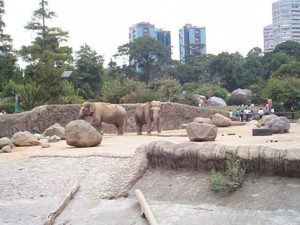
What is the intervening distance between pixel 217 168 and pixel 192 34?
306 feet

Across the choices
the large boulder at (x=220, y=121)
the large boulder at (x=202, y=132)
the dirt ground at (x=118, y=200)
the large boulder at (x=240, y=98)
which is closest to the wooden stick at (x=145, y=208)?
the dirt ground at (x=118, y=200)

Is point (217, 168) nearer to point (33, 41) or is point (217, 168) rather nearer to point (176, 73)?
point (33, 41)

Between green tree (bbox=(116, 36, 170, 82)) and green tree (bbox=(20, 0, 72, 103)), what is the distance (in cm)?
1996

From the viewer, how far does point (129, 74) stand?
61406mm

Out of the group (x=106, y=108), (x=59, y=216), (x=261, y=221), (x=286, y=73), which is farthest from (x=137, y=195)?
(x=286, y=73)

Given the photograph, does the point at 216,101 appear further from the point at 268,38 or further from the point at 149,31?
the point at 268,38

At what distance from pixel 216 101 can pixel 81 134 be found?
34.4 m

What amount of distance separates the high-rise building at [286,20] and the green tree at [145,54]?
114 feet

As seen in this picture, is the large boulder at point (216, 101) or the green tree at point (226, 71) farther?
the green tree at point (226, 71)

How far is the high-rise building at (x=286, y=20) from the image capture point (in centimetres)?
9175

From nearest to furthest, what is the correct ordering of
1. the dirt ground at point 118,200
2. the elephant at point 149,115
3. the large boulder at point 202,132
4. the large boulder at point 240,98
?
the dirt ground at point 118,200
the large boulder at point 202,132
the elephant at point 149,115
the large boulder at point 240,98

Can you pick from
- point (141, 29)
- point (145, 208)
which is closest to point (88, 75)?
point (145, 208)

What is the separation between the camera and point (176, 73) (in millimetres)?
62188

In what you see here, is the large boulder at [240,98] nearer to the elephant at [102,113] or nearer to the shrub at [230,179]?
the elephant at [102,113]
